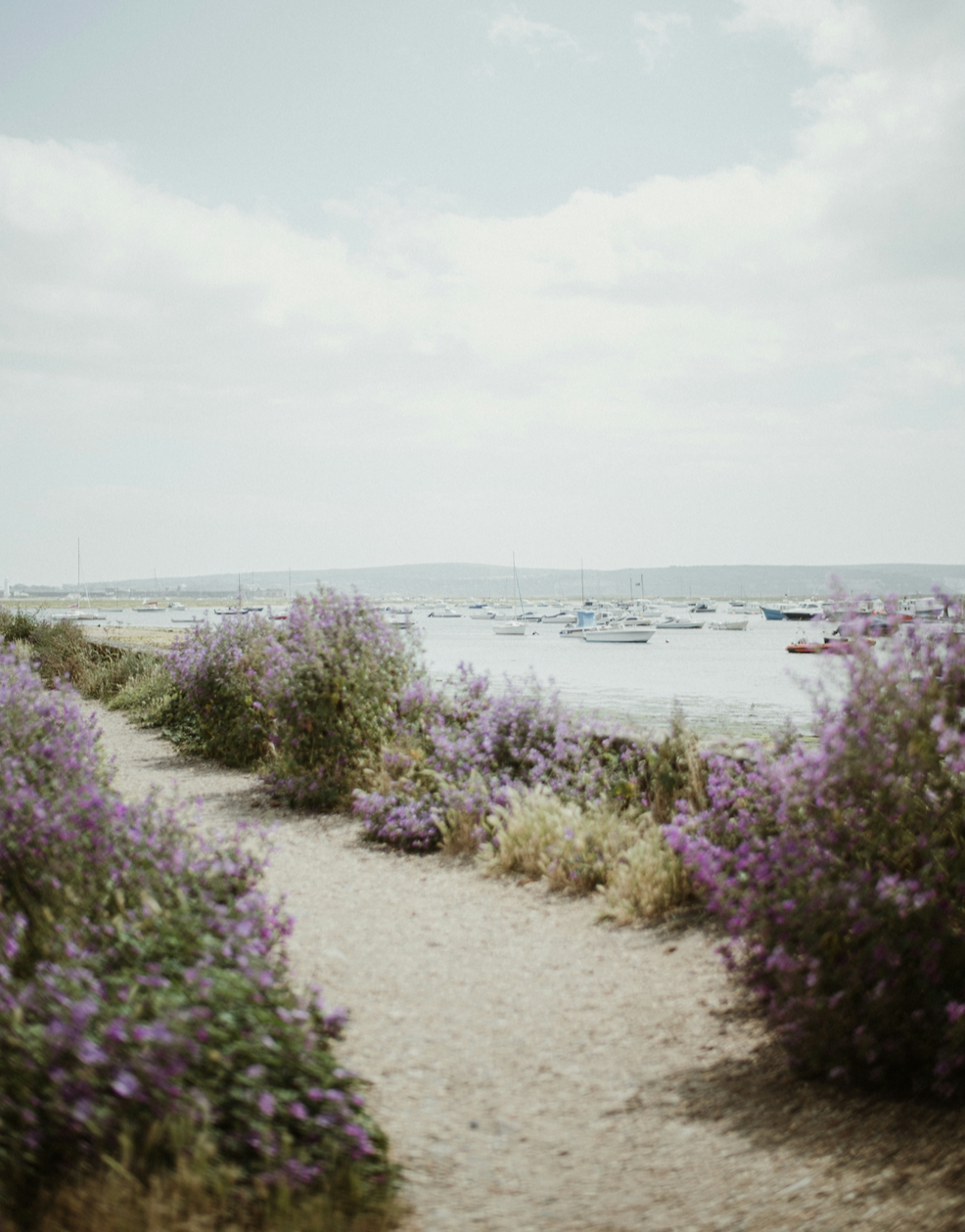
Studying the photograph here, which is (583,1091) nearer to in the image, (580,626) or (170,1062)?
(170,1062)

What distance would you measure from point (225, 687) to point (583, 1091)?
26.2 feet

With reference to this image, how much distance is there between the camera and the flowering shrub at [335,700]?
8.28m

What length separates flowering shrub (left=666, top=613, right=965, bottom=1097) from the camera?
3.12 metres

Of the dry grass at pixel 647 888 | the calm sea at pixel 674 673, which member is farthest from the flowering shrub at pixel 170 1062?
the dry grass at pixel 647 888

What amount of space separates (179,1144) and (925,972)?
2.25 meters

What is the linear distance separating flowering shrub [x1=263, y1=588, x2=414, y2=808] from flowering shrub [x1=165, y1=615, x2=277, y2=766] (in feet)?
4.11

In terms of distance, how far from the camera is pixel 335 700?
8.25m

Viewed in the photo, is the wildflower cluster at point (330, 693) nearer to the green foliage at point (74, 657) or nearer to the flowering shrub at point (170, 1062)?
the flowering shrub at point (170, 1062)

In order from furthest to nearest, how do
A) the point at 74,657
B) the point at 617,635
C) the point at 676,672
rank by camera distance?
the point at 617,635 < the point at 676,672 < the point at 74,657

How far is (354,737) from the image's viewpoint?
8.31 m

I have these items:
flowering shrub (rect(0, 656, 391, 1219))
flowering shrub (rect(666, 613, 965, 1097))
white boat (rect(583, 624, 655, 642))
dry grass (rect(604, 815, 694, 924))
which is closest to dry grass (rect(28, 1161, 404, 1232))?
flowering shrub (rect(0, 656, 391, 1219))

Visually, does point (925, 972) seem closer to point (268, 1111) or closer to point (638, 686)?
point (268, 1111)

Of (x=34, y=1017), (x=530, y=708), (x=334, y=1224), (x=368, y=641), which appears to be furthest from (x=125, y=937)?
(x=368, y=641)

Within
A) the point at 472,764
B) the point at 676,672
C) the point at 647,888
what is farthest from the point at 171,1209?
the point at 676,672
